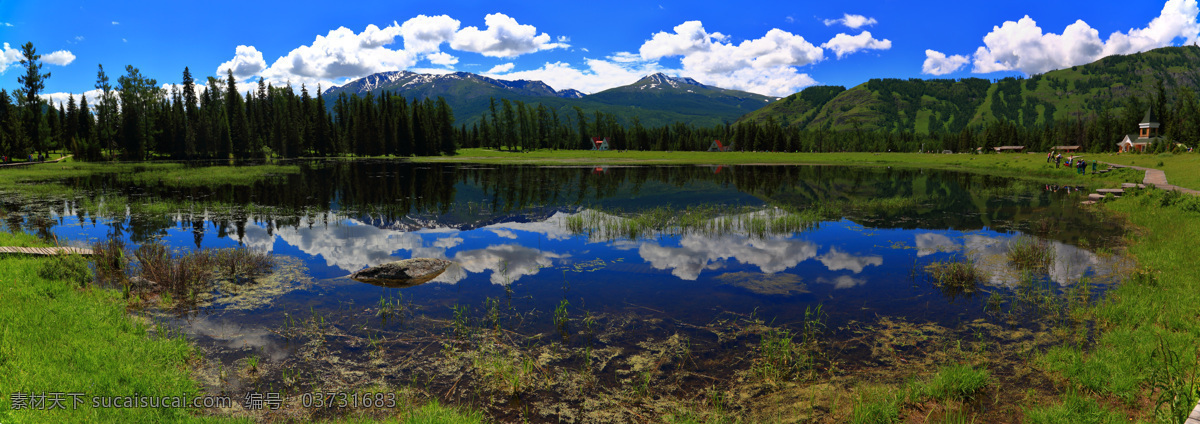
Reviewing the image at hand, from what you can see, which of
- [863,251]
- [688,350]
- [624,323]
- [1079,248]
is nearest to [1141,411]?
[688,350]

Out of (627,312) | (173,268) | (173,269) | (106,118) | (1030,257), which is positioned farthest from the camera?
(106,118)

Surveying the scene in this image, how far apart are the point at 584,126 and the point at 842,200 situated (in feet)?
449

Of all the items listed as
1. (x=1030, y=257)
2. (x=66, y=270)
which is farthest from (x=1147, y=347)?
(x=66, y=270)

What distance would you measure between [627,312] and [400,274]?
683 cm

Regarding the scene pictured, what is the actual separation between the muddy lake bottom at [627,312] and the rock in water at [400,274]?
418 millimetres

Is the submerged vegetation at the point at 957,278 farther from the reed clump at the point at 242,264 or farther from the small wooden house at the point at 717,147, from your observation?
the small wooden house at the point at 717,147

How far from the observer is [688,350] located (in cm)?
962

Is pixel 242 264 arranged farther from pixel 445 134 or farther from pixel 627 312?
pixel 445 134

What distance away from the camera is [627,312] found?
38.8 feet

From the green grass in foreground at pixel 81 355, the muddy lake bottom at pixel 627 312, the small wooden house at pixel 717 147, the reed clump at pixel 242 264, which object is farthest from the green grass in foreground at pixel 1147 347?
the small wooden house at pixel 717 147

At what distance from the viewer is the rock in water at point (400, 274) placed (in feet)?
46.4

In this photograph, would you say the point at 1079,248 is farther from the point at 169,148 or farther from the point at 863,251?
the point at 169,148

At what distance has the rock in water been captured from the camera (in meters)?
14.1

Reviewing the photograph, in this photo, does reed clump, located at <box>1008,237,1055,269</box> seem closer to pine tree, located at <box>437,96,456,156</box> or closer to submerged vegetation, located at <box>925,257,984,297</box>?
submerged vegetation, located at <box>925,257,984,297</box>
